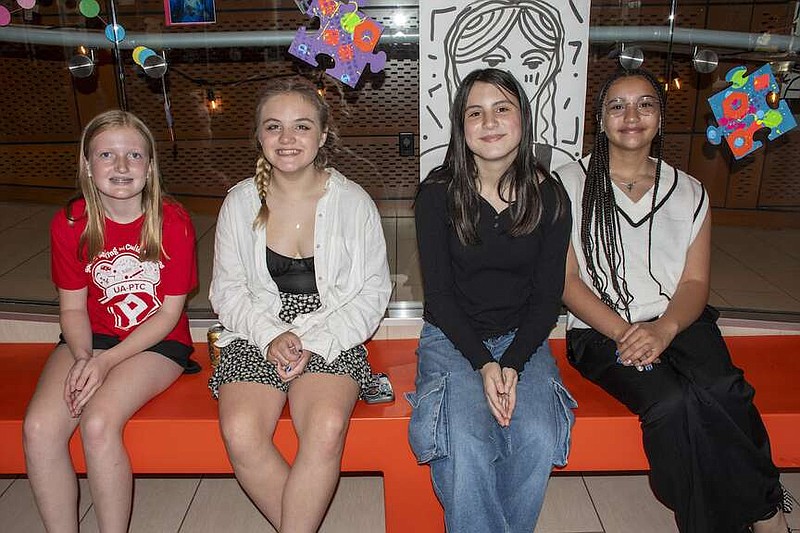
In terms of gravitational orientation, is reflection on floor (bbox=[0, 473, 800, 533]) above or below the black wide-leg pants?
below

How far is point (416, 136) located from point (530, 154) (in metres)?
0.56

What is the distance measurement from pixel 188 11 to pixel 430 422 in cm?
153

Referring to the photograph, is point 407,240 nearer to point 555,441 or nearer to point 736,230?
point 555,441

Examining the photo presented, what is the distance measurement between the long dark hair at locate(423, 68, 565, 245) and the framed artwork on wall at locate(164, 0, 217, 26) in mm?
965

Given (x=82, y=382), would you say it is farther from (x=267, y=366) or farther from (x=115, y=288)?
(x=267, y=366)

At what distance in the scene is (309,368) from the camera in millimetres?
1760

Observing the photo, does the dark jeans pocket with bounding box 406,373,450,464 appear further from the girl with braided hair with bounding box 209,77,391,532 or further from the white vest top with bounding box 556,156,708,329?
the white vest top with bounding box 556,156,708,329

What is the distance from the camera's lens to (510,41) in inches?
82.8

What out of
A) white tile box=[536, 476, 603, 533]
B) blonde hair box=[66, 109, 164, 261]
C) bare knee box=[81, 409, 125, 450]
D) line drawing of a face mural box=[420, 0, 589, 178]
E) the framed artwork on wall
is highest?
the framed artwork on wall

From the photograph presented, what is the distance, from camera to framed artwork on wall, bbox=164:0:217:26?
Answer: 218cm

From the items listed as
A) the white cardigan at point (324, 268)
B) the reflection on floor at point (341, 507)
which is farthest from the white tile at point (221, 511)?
the white cardigan at point (324, 268)

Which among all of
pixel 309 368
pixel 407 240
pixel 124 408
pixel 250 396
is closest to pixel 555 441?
pixel 309 368

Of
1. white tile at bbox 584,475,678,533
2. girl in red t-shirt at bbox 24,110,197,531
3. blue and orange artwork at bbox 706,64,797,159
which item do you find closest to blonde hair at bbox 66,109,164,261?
girl in red t-shirt at bbox 24,110,197,531

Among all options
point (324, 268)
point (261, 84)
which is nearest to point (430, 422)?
point (324, 268)
